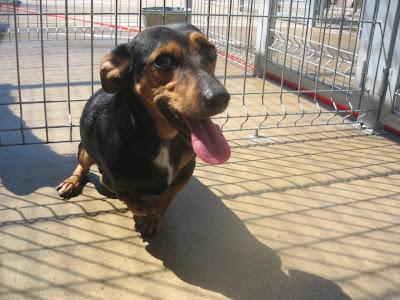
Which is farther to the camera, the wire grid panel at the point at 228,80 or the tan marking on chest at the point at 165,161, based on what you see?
the wire grid panel at the point at 228,80

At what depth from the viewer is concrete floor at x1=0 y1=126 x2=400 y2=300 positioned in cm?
193

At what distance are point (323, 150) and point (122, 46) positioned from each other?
6.40 ft

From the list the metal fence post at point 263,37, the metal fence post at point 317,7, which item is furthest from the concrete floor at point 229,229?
the metal fence post at point 317,7

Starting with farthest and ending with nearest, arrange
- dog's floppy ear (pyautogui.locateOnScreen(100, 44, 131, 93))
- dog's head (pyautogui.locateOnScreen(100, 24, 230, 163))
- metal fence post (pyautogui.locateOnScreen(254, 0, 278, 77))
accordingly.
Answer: metal fence post (pyautogui.locateOnScreen(254, 0, 278, 77))
dog's floppy ear (pyautogui.locateOnScreen(100, 44, 131, 93))
dog's head (pyautogui.locateOnScreen(100, 24, 230, 163))

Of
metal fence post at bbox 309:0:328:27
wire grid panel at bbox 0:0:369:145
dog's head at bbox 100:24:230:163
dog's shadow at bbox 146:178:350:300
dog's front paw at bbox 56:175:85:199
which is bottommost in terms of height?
dog's shadow at bbox 146:178:350:300

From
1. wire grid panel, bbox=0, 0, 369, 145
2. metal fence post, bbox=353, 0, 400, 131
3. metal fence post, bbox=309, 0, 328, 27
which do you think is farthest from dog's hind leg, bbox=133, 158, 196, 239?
metal fence post, bbox=309, 0, 328, 27

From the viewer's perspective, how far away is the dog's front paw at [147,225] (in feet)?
7.29

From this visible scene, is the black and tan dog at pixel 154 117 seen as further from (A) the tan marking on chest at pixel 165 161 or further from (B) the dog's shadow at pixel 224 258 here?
(B) the dog's shadow at pixel 224 258

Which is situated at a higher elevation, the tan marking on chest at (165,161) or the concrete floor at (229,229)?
→ the tan marking on chest at (165,161)

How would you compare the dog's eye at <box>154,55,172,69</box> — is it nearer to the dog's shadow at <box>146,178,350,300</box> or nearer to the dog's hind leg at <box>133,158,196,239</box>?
the dog's hind leg at <box>133,158,196,239</box>

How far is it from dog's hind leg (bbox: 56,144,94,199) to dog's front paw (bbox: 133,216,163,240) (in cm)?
52

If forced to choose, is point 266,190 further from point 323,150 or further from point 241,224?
point 323,150

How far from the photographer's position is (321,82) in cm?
470

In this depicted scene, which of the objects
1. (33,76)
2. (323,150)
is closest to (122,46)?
(323,150)
